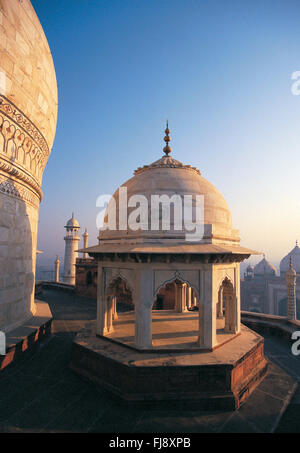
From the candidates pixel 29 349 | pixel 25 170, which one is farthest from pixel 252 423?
pixel 25 170

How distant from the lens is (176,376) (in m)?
5.93

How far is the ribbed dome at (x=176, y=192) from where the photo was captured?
23.9ft

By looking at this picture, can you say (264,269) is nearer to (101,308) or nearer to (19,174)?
(101,308)

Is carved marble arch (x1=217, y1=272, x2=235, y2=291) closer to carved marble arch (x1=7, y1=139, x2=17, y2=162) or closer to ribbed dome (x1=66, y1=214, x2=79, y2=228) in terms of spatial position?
carved marble arch (x1=7, y1=139, x2=17, y2=162)

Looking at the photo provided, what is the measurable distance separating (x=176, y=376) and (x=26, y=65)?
9930mm

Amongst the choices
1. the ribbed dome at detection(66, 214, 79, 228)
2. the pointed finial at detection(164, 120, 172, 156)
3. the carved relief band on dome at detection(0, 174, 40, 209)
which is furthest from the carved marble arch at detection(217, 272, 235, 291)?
the ribbed dome at detection(66, 214, 79, 228)

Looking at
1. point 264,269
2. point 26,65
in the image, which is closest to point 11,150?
point 26,65

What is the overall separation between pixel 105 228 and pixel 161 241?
2412 millimetres

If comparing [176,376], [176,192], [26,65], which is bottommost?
[176,376]

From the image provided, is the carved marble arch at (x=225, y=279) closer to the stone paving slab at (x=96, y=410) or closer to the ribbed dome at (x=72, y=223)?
the stone paving slab at (x=96, y=410)

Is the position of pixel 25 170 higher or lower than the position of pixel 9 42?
lower

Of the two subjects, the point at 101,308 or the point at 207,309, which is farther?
the point at 101,308
